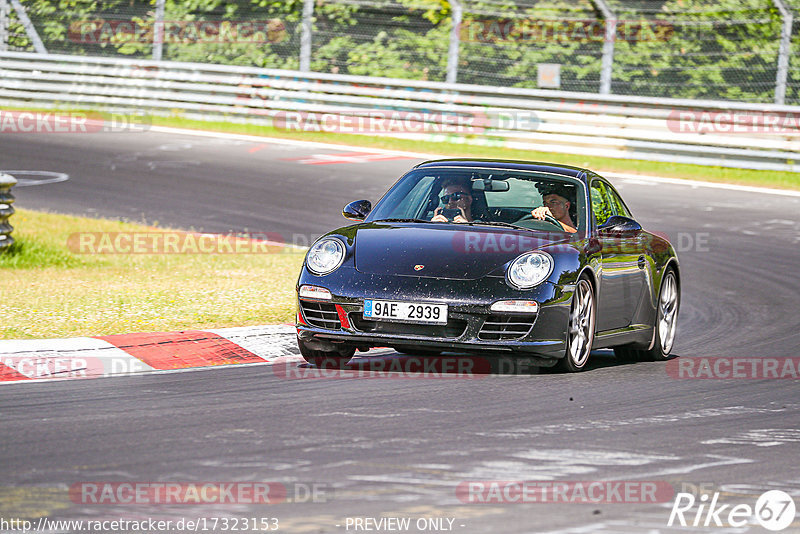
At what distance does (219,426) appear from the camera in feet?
21.0

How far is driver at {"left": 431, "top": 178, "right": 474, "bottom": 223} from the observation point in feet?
29.6

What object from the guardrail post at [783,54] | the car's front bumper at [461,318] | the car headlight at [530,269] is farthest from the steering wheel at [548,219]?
the guardrail post at [783,54]

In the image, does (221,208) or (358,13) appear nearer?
(221,208)

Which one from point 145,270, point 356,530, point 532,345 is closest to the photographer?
point 356,530

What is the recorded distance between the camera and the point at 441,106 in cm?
2411

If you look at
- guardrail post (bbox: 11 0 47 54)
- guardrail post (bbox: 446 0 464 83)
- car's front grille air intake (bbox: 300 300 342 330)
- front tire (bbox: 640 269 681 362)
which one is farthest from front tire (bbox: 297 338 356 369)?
guardrail post (bbox: 11 0 47 54)

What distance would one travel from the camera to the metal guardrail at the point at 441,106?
22188mm

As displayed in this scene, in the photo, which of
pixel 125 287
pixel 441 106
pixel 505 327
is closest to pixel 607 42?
pixel 441 106

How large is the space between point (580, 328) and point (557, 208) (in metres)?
0.99

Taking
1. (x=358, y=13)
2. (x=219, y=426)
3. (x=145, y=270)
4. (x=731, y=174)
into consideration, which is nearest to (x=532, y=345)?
(x=219, y=426)

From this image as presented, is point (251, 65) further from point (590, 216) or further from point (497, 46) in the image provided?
point (590, 216)

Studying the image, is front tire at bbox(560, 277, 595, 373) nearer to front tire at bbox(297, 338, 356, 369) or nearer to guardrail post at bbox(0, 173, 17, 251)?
front tire at bbox(297, 338, 356, 369)

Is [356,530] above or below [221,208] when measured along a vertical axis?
above

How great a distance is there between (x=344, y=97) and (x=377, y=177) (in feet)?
15.6
